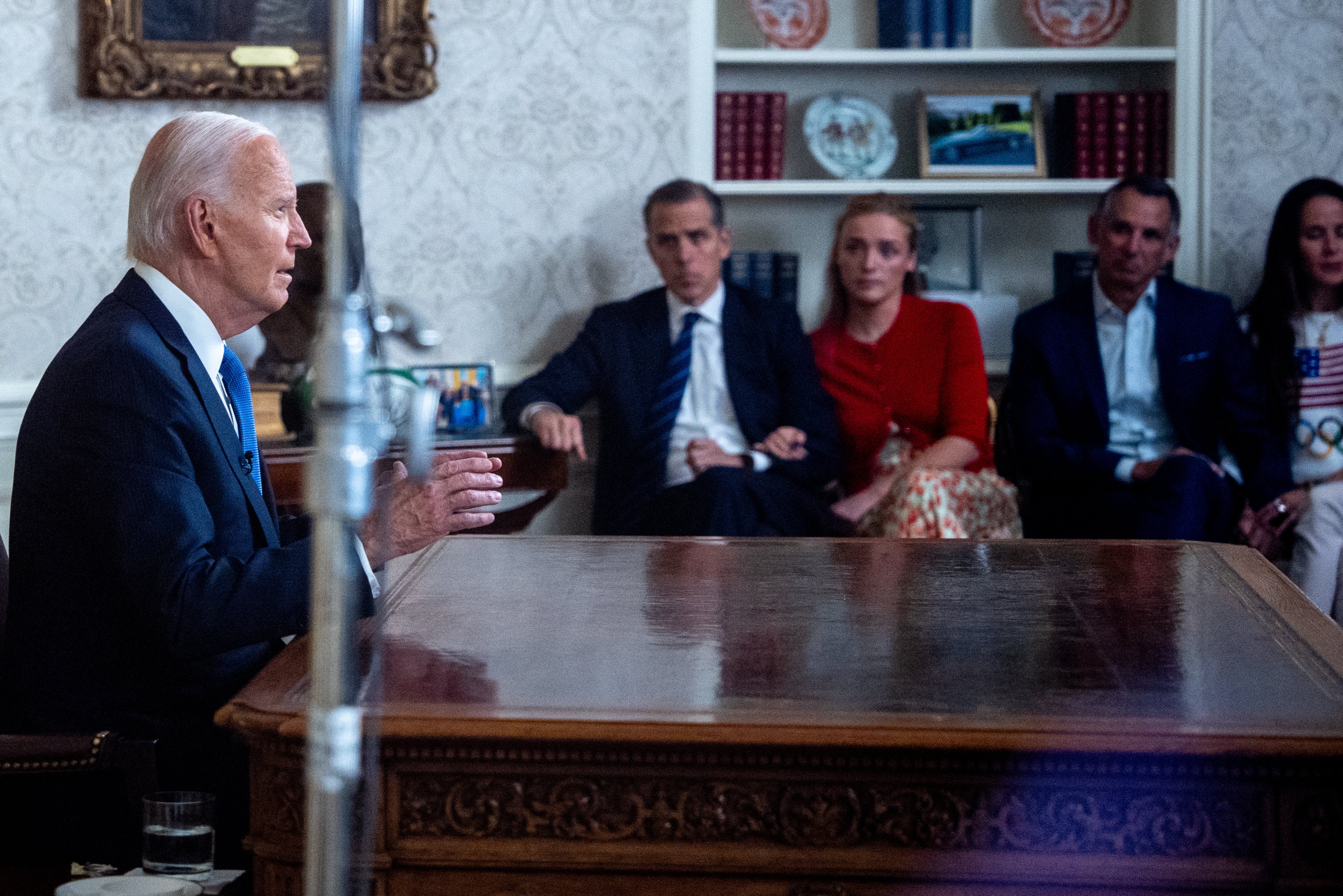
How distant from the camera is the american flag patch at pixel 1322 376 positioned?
3.33 m

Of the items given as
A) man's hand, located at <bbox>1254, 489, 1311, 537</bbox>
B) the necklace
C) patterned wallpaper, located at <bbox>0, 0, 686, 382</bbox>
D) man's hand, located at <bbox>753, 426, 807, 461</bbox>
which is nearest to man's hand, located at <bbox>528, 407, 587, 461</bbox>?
man's hand, located at <bbox>753, 426, 807, 461</bbox>

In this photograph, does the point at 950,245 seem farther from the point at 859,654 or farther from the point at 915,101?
the point at 859,654

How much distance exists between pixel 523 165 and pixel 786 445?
1.10 metres

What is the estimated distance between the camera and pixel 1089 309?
11.3 feet

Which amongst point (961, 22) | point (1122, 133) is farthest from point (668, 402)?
point (1122, 133)

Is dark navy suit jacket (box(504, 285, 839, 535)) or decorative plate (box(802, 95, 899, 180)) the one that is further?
decorative plate (box(802, 95, 899, 180))

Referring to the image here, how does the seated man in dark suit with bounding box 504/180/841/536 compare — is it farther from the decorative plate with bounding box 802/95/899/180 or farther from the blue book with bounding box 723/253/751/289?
the decorative plate with bounding box 802/95/899/180

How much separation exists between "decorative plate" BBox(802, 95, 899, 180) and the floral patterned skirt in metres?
1.10

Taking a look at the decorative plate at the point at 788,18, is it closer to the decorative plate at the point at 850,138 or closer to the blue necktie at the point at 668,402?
the decorative plate at the point at 850,138

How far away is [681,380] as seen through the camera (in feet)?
11.4

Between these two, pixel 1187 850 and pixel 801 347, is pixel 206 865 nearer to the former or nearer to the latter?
pixel 1187 850

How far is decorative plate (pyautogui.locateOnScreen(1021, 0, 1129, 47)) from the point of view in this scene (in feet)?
12.8

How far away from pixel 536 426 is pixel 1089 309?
1341 millimetres

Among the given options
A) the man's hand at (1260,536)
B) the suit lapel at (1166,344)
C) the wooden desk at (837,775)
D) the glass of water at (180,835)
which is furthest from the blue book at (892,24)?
the glass of water at (180,835)
